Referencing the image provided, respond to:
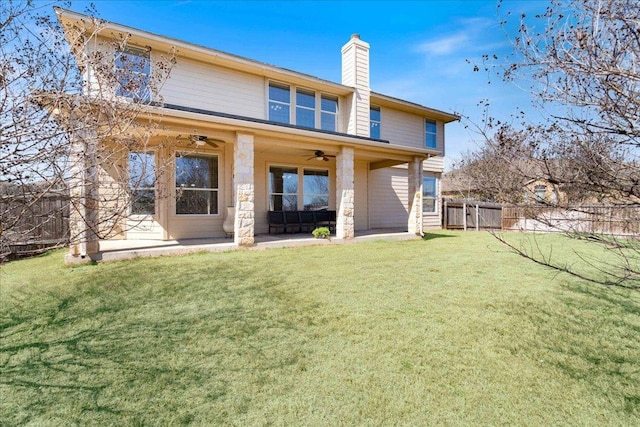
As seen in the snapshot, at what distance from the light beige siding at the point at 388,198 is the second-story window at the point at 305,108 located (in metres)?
3.51

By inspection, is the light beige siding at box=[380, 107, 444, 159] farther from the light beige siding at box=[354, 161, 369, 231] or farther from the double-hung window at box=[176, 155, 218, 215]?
the double-hung window at box=[176, 155, 218, 215]

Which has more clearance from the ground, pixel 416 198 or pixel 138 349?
pixel 416 198

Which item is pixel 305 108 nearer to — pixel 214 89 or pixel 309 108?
pixel 309 108

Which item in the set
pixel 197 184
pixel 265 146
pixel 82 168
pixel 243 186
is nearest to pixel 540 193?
pixel 82 168

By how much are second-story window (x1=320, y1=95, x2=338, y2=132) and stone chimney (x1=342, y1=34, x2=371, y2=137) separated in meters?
0.52

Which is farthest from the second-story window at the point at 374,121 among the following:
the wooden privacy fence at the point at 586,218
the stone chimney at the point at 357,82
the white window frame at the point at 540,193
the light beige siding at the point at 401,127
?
the wooden privacy fence at the point at 586,218

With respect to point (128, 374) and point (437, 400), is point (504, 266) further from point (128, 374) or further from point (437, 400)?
point (128, 374)

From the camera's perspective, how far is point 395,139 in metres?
13.9

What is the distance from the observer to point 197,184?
922cm

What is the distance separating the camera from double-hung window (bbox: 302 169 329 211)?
11641mm

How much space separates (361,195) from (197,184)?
6.62 m

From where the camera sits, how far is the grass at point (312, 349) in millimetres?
2238

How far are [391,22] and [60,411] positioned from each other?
11.6 metres

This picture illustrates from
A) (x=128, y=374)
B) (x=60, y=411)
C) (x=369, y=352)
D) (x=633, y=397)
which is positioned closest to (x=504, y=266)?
(x=633, y=397)
